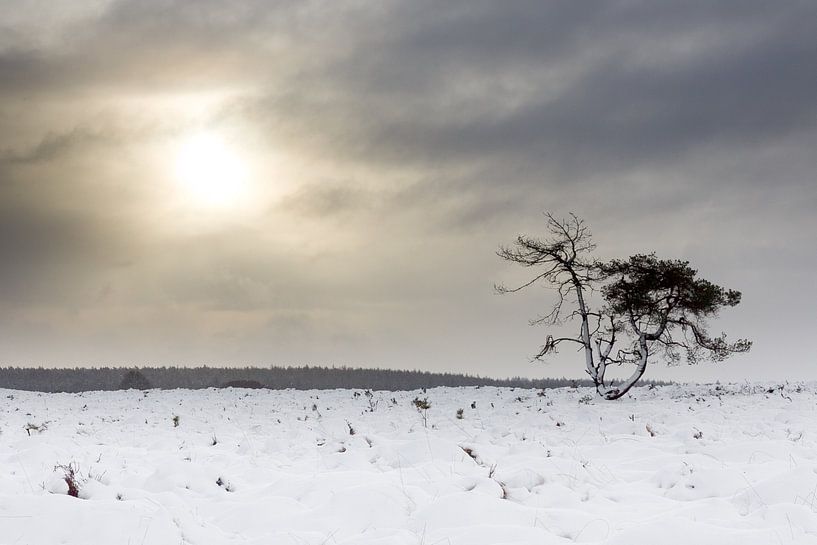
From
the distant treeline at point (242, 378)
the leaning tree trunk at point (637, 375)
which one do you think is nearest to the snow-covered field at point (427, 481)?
the leaning tree trunk at point (637, 375)

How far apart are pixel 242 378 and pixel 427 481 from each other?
119 m

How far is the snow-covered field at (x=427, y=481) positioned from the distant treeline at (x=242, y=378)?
90.0 meters

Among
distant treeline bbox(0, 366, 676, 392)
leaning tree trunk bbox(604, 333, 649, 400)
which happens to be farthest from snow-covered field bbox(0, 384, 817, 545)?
distant treeline bbox(0, 366, 676, 392)

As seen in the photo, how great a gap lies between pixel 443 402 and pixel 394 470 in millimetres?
13593

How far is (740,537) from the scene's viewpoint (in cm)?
496

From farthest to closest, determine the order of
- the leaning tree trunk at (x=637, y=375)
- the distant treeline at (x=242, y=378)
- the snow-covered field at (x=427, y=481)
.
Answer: the distant treeline at (x=242, y=378) < the leaning tree trunk at (x=637, y=375) < the snow-covered field at (x=427, y=481)

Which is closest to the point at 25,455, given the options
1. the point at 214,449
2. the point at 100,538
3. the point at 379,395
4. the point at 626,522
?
the point at 214,449

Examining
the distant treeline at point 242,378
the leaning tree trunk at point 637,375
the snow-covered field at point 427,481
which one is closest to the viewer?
the snow-covered field at point 427,481

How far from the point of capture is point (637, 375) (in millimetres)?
21406

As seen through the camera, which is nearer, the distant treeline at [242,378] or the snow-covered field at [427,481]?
the snow-covered field at [427,481]

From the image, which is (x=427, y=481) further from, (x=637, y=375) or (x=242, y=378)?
(x=242, y=378)

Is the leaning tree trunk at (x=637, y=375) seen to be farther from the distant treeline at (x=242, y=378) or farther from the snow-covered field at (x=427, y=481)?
the distant treeline at (x=242, y=378)

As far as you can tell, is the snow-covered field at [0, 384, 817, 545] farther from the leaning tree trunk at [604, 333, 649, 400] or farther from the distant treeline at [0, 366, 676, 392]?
the distant treeline at [0, 366, 676, 392]

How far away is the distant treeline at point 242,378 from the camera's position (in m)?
109
